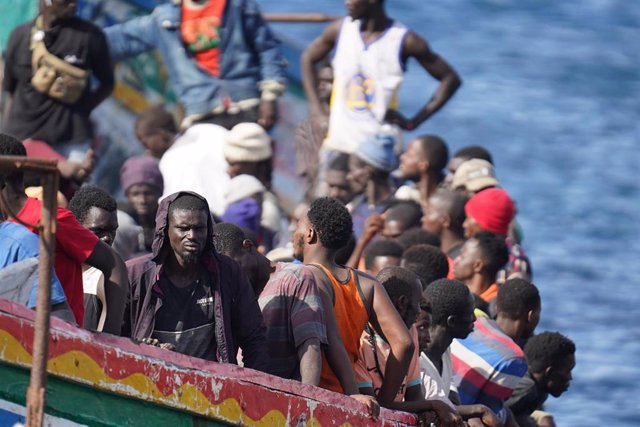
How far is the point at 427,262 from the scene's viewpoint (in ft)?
32.4

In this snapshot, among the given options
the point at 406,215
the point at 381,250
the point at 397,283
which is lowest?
the point at 406,215

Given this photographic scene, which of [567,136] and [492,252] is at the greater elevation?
[492,252]

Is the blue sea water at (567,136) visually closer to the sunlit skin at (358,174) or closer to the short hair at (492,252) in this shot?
the sunlit skin at (358,174)

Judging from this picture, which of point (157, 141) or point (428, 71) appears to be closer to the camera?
point (157, 141)

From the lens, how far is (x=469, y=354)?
906cm

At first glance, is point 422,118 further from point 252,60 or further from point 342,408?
point 342,408

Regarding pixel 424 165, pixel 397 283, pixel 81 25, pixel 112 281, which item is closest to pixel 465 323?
pixel 397 283

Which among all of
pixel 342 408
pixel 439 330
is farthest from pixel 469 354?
pixel 342 408

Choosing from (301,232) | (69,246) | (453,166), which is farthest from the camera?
(453,166)

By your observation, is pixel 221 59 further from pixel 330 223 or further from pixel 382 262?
pixel 330 223

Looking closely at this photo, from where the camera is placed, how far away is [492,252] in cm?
1045

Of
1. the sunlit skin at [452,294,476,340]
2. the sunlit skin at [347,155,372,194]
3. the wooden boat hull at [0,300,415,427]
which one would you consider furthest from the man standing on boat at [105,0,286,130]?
the wooden boat hull at [0,300,415,427]

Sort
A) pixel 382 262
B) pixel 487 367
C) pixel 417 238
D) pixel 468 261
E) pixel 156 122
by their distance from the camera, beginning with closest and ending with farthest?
pixel 487 367
pixel 382 262
pixel 468 261
pixel 417 238
pixel 156 122

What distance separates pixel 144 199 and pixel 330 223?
3.22 meters
